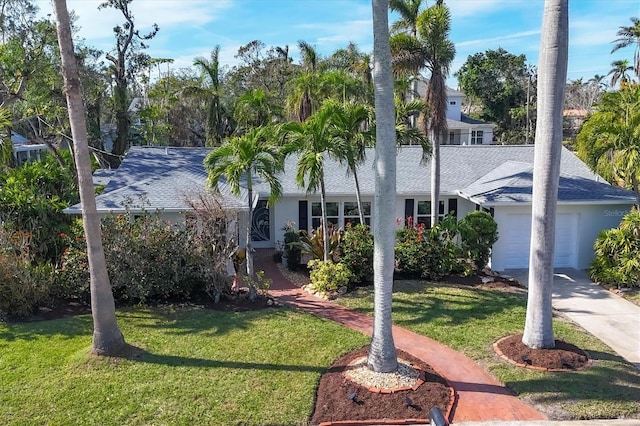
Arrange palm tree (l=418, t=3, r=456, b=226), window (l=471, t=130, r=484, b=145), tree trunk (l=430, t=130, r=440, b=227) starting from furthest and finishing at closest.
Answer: window (l=471, t=130, r=484, b=145), tree trunk (l=430, t=130, r=440, b=227), palm tree (l=418, t=3, r=456, b=226)

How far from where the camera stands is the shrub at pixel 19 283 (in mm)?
11242

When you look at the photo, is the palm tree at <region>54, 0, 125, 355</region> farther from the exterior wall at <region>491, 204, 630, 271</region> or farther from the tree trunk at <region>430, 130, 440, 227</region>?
the exterior wall at <region>491, 204, 630, 271</region>

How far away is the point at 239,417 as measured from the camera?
7.37 m

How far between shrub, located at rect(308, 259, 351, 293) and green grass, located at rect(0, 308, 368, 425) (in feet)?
6.14

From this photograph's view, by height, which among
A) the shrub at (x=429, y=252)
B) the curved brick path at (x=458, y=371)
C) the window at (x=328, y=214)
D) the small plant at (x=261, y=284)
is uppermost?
the window at (x=328, y=214)

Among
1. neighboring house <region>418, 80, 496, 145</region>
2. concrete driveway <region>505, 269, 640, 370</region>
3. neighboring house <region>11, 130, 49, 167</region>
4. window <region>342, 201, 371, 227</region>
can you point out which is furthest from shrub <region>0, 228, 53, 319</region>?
neighboring house <region>418, 80, 496, 145</region>

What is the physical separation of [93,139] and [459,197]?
22.5 metres

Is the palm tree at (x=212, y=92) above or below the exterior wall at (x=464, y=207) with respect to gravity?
above

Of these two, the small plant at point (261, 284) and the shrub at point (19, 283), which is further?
the small plant at point (261, 284)

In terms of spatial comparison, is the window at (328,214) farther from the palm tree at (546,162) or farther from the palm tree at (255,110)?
the palm tree at (546,162)

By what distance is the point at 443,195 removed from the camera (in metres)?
18.5

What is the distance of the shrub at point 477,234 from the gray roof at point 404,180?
93 centimetres

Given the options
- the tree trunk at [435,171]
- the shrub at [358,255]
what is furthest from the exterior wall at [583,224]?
the shrub at [358,255]

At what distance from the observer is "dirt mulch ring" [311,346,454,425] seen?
7.41 metres
